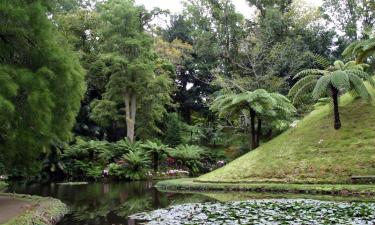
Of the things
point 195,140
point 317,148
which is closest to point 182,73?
point 195,140

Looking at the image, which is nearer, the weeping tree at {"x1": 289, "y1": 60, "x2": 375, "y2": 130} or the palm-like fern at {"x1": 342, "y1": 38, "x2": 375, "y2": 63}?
the weeping tree at {"x1": 289, "y1": 60, "x2": 375, "y2": 130}

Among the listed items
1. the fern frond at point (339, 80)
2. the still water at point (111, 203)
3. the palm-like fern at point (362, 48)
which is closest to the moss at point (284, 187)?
the still water at point (111, 203)

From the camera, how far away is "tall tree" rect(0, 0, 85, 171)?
9938 mm

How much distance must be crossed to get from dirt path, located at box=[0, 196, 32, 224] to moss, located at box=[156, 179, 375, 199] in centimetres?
747

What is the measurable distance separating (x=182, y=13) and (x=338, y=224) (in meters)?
37.5

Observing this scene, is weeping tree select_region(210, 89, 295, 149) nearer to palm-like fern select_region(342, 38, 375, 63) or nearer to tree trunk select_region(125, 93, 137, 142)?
palm-like fern select_region(342, 38, 375, 63)

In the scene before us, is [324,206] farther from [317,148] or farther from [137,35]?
[137,35]

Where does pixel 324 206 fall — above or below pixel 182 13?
below

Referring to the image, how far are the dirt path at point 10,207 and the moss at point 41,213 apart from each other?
0.23 metres

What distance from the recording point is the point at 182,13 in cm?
4447

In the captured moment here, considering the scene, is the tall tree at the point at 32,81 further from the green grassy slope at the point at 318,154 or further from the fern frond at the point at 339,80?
the fern frond at the point at 339,80

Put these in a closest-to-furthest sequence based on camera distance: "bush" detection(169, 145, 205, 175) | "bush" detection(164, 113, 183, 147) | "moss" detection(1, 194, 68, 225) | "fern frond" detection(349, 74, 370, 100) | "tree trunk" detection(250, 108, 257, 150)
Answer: "moss" detection(1, 194, 68, 225) < "fern frond" detection(349, 74, 370, 100) < "tree trunk" detection(250, 108, 257, 150) < "bush" detection(169, 145, 205, 175) < "bush" detection(164, 113, 183, 147)

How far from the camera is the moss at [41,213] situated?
962 cm

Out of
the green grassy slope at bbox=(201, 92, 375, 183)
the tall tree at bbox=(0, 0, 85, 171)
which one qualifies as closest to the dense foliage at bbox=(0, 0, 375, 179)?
the tall tree at bbox=(0, 0, 85, 171)
